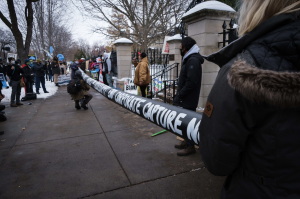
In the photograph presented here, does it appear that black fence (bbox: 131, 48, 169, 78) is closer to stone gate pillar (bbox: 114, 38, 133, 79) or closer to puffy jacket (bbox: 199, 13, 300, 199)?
stone gate pillar (bbox: 114, 38, 133, 79)

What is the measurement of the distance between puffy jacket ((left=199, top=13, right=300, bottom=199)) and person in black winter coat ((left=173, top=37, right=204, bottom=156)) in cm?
224

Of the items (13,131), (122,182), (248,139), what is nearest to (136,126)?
(122,182)

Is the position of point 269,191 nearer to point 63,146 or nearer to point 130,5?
point 63,146

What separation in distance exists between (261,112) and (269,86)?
133 mm

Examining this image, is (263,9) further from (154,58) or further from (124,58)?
(124,58)

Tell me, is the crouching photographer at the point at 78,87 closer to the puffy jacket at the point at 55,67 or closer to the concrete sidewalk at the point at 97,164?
the concrete sidewalk at the point at 97,164

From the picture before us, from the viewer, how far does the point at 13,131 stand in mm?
4938

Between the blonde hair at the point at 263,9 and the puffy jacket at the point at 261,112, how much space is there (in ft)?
0.12

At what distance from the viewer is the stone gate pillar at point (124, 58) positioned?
1031 centimetres

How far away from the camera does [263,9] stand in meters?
0.93

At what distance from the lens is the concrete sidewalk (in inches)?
101

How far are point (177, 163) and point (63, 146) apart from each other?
90.3 inches

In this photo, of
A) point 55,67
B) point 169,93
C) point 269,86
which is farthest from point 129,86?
point 269,86

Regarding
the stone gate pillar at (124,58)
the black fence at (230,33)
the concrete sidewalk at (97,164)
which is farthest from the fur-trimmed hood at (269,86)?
the stone gate pillar at (124,58)
